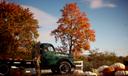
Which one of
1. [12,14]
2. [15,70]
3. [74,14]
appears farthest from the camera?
[74,14]

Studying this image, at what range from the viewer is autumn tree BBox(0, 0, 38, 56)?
3234cm

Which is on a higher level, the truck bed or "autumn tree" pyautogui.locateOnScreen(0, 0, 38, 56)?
"autumn tree" pyautogui.locateOnScreen(0, 0, 38, 56)

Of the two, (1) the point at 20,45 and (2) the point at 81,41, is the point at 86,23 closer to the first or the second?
(2) the point at 81,41

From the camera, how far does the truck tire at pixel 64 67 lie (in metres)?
21.5

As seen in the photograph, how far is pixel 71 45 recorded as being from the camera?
38125mm

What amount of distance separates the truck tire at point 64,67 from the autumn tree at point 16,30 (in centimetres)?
1099

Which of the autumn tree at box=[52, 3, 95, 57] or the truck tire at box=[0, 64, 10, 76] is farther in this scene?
the autumn tree at box=[52, 3, 95, 57]

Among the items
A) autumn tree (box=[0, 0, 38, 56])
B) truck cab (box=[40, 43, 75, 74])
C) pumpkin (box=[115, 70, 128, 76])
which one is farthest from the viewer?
autumn tree (box=[0, 0, 38, 56])

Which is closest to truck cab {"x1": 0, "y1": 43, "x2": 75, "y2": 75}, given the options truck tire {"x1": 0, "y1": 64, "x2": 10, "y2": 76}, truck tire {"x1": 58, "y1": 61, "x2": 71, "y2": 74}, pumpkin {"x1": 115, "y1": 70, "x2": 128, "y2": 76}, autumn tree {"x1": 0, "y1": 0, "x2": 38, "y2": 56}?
truck tire {"x1": 58, "y1": 61, "x2": 71, "y2": 74}

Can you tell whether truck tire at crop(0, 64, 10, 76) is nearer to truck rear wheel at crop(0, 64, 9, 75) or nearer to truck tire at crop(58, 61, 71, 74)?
truck rear wheel at crop(0, 64, 9, 75)

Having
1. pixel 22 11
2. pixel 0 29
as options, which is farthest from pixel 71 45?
pixel 0 29

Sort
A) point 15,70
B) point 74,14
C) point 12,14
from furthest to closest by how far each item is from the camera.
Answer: point 74,14 < point 12,14 < point 15,70

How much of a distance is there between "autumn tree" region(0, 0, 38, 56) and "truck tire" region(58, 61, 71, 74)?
1099cm

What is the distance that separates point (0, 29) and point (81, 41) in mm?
11037
